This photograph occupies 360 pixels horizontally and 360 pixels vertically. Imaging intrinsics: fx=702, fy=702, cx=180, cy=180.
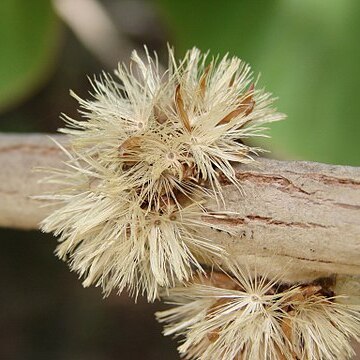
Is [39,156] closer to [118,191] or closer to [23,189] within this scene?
[23,189]

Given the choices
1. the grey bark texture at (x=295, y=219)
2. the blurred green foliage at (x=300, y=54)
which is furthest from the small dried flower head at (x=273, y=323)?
the blurred green foliage at (x=300, y=54)

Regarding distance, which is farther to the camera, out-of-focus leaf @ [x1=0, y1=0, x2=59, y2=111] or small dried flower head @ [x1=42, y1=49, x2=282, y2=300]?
out-of-focus leaf @ [x1=0, y1=0, x2=59, y2=111]

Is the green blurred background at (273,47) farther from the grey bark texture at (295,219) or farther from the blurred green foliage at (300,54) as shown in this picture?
the grey bark texture at (295,219)

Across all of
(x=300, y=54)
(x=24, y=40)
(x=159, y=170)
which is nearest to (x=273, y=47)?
(x=300, y=54)

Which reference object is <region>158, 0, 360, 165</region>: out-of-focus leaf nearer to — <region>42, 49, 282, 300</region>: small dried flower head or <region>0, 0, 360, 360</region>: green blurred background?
<region>0, 0, 360, 360</region>: green blurred background

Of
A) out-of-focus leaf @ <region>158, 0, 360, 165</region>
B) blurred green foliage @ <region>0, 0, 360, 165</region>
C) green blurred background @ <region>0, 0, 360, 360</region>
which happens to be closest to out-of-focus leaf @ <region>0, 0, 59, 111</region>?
green blurred background @ <region>0, 0, 360, 360</region>

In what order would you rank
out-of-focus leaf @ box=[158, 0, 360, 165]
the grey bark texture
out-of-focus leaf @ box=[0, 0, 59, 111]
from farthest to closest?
out-of-focus leaf @ box=[0, 0, 59, 111] < out-of-focus leaf @ box=[158, 0, 360, 165] < the grey bark texture

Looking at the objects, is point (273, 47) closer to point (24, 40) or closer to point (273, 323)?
point (24, 40)
